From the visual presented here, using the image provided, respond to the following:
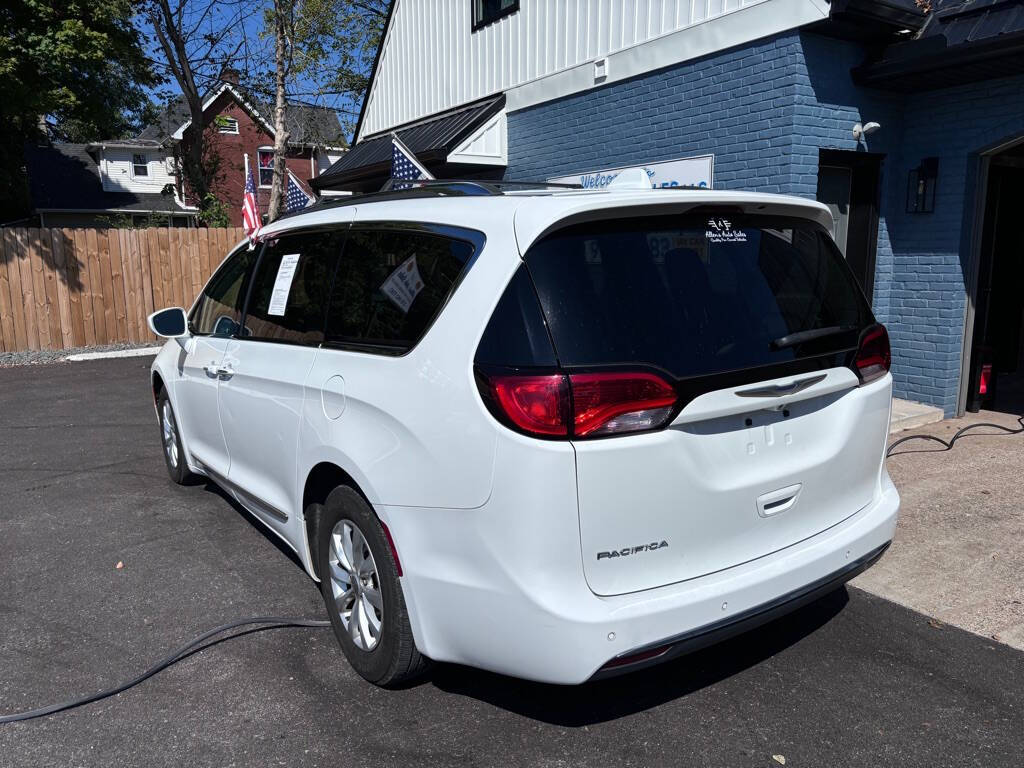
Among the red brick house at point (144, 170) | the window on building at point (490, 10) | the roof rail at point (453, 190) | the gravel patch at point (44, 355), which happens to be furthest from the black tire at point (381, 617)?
the red brick house at point (144, 170)

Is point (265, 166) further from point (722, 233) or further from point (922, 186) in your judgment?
point (722, 233)

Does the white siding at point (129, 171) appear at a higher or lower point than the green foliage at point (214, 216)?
higher

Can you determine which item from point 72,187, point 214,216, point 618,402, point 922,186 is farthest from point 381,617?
point 72,187

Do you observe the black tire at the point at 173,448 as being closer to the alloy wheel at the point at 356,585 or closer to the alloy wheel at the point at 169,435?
the alloy wheel at the point at 169,435

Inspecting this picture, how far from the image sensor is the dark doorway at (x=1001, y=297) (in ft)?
24.4

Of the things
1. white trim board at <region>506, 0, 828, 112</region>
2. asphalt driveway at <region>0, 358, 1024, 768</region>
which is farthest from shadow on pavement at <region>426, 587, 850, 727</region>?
white trim board at <region>506, 0, 828, 112</region>

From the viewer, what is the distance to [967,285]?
7402 millimetres

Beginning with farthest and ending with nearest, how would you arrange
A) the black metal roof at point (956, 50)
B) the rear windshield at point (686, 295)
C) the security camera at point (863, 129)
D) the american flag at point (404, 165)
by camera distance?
1. the american flag at point (404, 165)
2. the security camera at point (863, 129)
3. the black metal roof at point (956, 50)
4. the rear windshield at point (686, 295)

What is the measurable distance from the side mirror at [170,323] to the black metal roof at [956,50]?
6.06 meters

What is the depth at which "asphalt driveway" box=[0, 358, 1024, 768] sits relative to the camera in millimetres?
2791

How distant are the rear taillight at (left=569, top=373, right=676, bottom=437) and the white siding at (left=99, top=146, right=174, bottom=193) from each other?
39861 mm

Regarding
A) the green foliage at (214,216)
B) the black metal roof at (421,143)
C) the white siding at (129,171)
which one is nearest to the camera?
the black metal roof at (421,143)

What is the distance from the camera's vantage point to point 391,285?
123 inches

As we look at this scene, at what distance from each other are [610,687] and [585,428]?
50.8 inches
